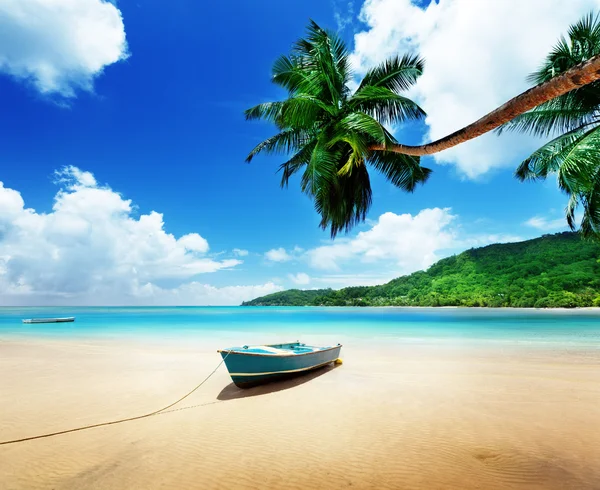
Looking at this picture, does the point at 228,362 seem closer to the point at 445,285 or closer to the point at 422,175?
Result: the point at 422,175

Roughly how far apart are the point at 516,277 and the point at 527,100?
70.3 m

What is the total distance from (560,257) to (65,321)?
7165 cm

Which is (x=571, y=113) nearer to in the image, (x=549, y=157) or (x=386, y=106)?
(x=549, y=157)

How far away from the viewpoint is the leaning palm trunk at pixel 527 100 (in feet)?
9.45

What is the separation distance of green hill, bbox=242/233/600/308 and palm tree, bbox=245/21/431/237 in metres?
56.9

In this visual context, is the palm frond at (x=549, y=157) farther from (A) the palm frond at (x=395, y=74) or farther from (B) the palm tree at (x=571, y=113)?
(A) the palm frond at (x=395, y=74)

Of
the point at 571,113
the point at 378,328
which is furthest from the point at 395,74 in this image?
the point at 378,328

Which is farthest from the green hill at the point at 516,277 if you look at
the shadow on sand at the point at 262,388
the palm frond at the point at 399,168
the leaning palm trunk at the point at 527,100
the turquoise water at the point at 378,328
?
the leaning palm trunk at the point at 527,100

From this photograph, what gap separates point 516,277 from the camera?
205ft

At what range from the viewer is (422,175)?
9.72 metres

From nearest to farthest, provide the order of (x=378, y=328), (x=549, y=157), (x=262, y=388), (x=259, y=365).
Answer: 1. (x=259, y=365)
2. (x=262, y=388)
3. (x=549, y=157)
4. (x=378, y=328)

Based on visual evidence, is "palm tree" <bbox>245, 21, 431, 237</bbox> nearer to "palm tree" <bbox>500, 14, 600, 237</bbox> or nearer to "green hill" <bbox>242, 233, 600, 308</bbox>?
"palm tree" <bbox>500, 14, 600, 237</bbox>

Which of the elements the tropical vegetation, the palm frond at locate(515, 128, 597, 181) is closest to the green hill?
the palm frond at locate(515, 128, 597, 181)

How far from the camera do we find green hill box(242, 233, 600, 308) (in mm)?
52625
